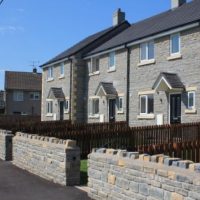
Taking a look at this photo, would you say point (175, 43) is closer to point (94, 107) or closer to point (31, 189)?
point (94, 107)

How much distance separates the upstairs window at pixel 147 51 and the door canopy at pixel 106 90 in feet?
12.5

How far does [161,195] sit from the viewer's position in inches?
279

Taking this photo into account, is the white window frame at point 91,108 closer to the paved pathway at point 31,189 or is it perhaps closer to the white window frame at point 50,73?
the white window frame at point 50,73

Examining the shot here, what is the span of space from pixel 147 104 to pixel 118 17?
50.8 ft

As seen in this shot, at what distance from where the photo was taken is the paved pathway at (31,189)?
9.86m

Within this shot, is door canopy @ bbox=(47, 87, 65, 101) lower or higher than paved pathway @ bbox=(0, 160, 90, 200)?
higher

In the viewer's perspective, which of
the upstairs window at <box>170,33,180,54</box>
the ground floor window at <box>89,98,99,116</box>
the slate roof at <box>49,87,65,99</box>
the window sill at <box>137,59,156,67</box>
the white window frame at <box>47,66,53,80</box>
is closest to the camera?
the upstairs window at <box>170,33,180,54</box>

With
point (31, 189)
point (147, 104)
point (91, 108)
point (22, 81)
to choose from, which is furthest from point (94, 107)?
point (22, 81)

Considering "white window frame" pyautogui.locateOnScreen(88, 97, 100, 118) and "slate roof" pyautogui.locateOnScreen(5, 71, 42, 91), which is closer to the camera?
"white window frame" pyautogui.locateOnScreen(88, 97, 100, 118)

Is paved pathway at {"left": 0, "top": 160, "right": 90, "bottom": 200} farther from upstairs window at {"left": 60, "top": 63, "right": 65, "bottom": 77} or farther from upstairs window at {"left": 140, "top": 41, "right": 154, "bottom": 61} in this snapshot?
upstairs window at {"left": 60, "top": 63, "right": 65, "bottom": 77}

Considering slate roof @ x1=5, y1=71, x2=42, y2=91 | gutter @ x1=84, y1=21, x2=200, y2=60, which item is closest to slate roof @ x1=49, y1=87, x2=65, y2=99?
gutter @ x1=84, y1=21, x2=200, y2=60

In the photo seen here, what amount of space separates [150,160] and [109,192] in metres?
1.60

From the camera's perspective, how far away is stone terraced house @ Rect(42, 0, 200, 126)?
21.3 metres

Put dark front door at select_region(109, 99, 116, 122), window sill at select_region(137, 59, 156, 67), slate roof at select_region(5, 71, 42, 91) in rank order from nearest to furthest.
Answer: window sill at select_region(137, 59, 156, 67), dark front door at select_region(109, 99, 116, 122), slate roof at select_region(5, 71, 42, 91)
